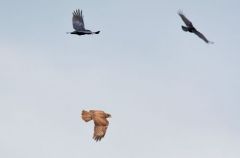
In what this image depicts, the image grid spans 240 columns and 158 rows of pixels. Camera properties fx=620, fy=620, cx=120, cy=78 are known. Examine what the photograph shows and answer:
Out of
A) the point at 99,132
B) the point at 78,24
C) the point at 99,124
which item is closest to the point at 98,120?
the point at 99,124

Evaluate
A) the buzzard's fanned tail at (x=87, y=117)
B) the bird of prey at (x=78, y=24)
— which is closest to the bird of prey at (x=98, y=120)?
the buzzard's fanned tail at (x=87, y=117)

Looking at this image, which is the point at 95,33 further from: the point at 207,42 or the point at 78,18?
the point at 207,42

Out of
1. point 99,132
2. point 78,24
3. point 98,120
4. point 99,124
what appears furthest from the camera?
point 78,24

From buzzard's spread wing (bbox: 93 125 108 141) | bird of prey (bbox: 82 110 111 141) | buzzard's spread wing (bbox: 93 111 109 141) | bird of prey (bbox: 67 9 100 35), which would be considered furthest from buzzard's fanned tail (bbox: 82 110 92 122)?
bird of prey (bbox: 67 9 100 35)

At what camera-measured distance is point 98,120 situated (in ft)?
147

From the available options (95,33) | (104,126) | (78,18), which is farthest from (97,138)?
(78,18)

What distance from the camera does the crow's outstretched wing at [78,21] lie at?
50969mm

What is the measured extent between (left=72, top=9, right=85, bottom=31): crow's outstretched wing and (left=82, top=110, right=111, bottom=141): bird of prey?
26.4ft

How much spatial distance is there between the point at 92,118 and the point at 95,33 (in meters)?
7.09

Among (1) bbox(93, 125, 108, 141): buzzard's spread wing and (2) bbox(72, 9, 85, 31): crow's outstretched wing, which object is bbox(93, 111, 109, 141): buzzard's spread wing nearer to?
(1) bbox(93, 125, 108, 141): buzzard's spread wing

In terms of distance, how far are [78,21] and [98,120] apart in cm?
1063

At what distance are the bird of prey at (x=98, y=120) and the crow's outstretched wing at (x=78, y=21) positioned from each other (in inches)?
317

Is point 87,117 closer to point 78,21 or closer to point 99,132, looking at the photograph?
point 99,132

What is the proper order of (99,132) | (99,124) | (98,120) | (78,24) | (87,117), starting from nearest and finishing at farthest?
(99,132) → (99,124) → (98,120) → (87,117) → (78,24)
